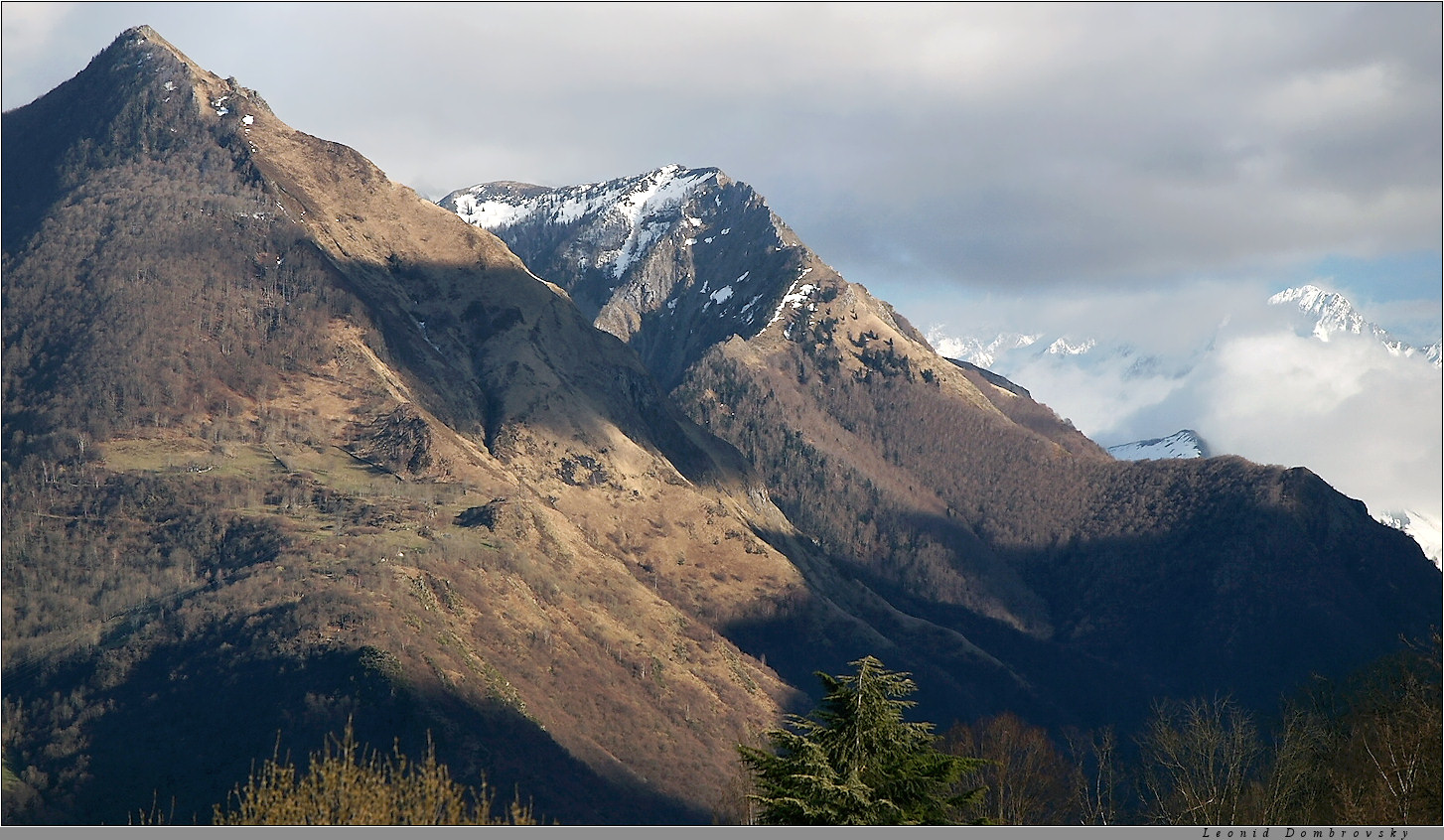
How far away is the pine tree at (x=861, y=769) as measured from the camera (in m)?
56.9

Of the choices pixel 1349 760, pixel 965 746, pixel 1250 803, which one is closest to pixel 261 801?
pixel 1250 803

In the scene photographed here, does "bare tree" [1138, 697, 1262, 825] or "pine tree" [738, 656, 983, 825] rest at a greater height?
"pine tree" [738, 656, 983, 825]

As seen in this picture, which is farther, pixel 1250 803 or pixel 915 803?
pixel 1250 803

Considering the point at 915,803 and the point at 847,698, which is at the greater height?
the point at 847,698

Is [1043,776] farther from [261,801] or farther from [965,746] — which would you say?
[261,801]

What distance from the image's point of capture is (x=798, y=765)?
191 ft

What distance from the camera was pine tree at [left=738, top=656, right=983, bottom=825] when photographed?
56906 mm

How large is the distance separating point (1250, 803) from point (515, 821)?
54749mm

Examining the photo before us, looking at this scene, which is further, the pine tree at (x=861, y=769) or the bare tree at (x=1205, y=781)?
the bare tree at (x=1205, y=781)

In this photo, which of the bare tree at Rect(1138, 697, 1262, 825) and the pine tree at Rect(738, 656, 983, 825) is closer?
the pine tree at Rect(738, 656, 983, 825)

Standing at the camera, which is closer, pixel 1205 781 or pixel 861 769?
pixel 861 769

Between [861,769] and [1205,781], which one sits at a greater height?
[861,769]

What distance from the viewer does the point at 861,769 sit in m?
58.3

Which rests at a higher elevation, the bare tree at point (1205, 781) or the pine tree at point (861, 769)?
the pine tree at point (861, 769)
